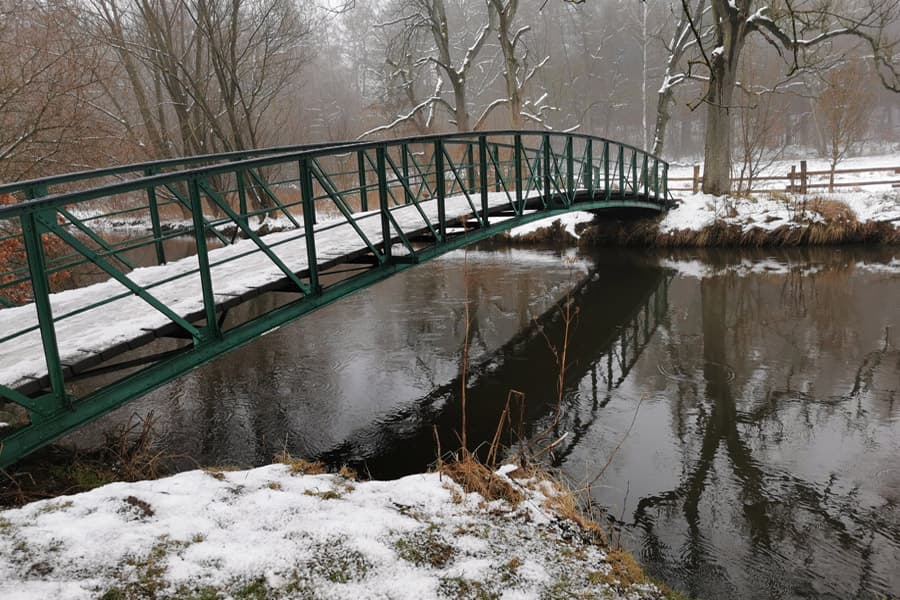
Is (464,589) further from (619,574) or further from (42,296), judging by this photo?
(42,296)

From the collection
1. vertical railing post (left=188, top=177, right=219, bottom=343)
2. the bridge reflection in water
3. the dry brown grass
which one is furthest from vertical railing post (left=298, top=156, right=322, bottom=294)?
the dry brown grass

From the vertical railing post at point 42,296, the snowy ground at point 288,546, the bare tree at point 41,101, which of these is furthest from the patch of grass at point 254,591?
the bare tree at point 41,101

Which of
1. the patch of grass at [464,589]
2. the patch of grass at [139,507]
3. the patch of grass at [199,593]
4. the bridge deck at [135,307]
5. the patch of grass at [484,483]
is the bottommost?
the patch of grass at [484,483]

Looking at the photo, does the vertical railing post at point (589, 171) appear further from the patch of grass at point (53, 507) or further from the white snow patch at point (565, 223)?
the patch of grass at point (53, 507)

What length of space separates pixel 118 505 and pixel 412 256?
13.1 feet

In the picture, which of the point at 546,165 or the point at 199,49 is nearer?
the point at 546,165

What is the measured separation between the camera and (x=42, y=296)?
3650 millimetres

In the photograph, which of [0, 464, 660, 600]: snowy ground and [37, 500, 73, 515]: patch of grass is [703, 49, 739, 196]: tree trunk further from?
[37, 500, 73, 515]: patch of grass

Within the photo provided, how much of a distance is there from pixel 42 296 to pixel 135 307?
160 centimetres

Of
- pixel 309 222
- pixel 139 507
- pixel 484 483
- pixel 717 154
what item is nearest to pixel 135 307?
pixel 309 222

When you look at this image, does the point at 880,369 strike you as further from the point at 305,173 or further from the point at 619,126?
the point at 619,126

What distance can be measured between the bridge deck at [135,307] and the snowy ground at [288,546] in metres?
1.01

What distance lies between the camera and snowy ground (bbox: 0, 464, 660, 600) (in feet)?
8.93

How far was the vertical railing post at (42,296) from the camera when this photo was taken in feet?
11.6
